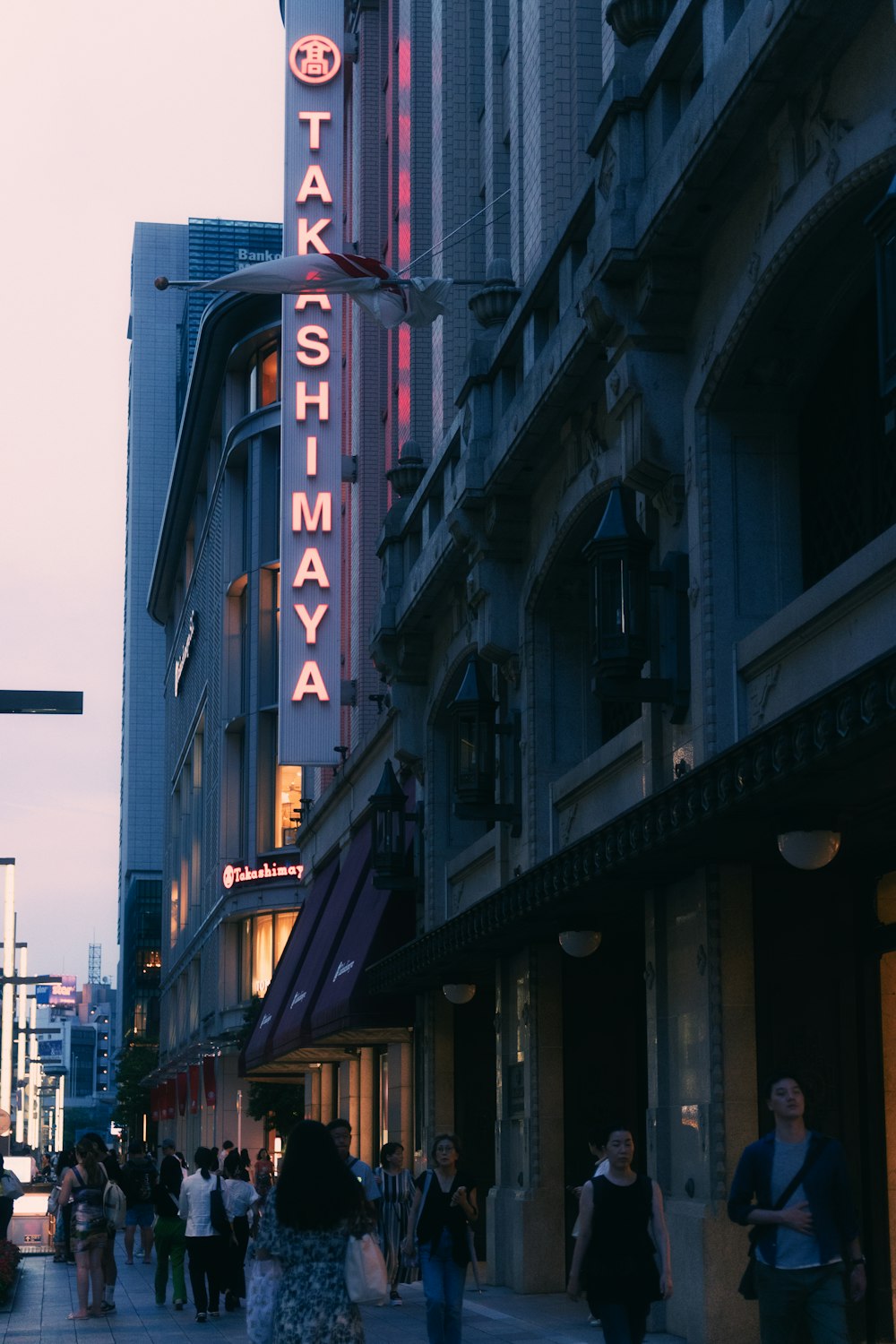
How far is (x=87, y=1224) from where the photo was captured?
811 inches

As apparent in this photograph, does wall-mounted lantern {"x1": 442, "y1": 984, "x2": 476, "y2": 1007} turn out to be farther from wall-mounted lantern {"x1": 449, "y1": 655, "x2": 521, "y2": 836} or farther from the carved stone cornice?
the carved stone cornice

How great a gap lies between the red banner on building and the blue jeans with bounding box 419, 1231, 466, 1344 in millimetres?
45723

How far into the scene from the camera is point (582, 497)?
18.6 metres

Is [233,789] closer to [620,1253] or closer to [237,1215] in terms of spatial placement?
[237,1215]

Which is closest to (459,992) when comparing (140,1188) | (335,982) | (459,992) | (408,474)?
(459,992)

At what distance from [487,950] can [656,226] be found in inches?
359

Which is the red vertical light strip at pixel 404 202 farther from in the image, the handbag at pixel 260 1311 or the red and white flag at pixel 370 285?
the handbag at pixel 260 1311

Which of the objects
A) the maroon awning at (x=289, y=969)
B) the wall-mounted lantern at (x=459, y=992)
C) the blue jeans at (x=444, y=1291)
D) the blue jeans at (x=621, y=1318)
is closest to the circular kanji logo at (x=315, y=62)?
the maroon awning at (x=289, y=969)

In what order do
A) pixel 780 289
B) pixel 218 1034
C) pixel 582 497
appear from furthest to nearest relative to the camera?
pixel 218 1034 → pixel 582 497 → pixel 780 289

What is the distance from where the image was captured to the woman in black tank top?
1017 cm

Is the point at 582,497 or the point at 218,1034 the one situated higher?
the point at 582,497

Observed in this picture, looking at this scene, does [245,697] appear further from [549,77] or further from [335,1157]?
[335,1157]

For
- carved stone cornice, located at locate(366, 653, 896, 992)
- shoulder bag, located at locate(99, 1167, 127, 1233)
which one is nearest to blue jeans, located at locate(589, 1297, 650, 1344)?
carved stone cornice, located at locate(366, 653, 896, 992)

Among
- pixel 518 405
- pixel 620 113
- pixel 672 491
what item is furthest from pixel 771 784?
pixel 518 405
